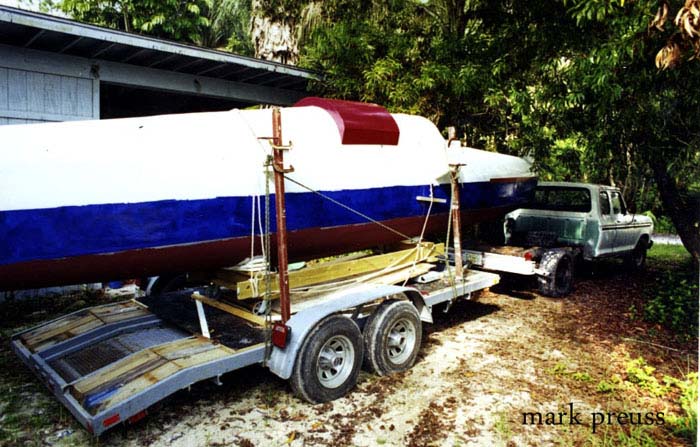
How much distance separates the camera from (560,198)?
31.4 ft

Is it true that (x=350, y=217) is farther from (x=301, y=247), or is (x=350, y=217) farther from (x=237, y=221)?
(x=237, y=221)

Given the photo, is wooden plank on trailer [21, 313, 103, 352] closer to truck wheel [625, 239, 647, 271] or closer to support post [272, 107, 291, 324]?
support post [272, 107, 291, 324]

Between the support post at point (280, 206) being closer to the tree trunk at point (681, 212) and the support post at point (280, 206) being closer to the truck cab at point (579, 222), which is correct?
the truck cab at point (579, 222)

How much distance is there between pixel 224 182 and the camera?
4.50m

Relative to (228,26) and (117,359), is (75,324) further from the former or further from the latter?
(228,26)

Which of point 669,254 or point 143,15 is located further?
point 143,15

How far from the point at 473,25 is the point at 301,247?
6.89 meters

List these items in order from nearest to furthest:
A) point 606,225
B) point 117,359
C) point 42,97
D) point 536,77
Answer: point 117,359, point 42,97, point 536,77, point 606,225

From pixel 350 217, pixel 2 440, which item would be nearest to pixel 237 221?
pixel 350 217

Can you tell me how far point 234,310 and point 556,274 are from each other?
559 centimetres

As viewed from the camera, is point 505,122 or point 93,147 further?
point 505,122

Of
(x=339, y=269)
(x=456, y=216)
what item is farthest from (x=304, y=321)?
(x=456, y=216)

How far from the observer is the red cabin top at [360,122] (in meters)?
5.50

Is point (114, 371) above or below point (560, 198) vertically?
below
